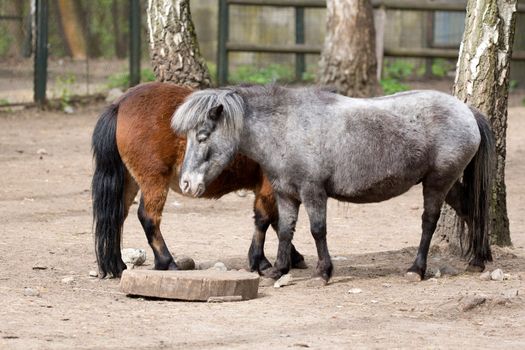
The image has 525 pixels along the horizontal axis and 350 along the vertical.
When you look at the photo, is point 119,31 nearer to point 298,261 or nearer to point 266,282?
point 298,261

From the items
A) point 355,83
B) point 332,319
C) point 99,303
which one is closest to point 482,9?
point 332,319

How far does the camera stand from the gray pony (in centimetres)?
730

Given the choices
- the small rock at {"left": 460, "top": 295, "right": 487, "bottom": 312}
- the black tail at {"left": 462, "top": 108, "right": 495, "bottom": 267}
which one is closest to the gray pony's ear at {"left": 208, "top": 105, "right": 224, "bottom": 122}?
the black tail at {"left": 462, "top": 108, "right": 495, "bottom": 267}

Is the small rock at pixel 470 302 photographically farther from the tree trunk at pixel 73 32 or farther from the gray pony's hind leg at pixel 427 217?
the tree trunk at pixel 73 32

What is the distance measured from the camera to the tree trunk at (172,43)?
11.6 m

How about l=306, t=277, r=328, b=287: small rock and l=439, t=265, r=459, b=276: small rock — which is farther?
l=439, t=265, r=459, b=276: small rock

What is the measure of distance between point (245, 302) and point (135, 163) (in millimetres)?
1379

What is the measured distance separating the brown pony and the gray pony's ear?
16.1 inches

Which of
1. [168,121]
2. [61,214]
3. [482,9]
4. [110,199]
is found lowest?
[61,214]

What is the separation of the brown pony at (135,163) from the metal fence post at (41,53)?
9803mm

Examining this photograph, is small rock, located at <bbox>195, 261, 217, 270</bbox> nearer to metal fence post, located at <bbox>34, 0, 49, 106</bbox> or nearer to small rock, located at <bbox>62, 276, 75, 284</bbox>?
small rock, located at <bbox>62, 276, 75, 284</bbox>

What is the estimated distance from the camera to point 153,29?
11.7 m

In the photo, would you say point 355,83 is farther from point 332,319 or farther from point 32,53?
point 332,319

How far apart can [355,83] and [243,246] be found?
8385 millimetres
